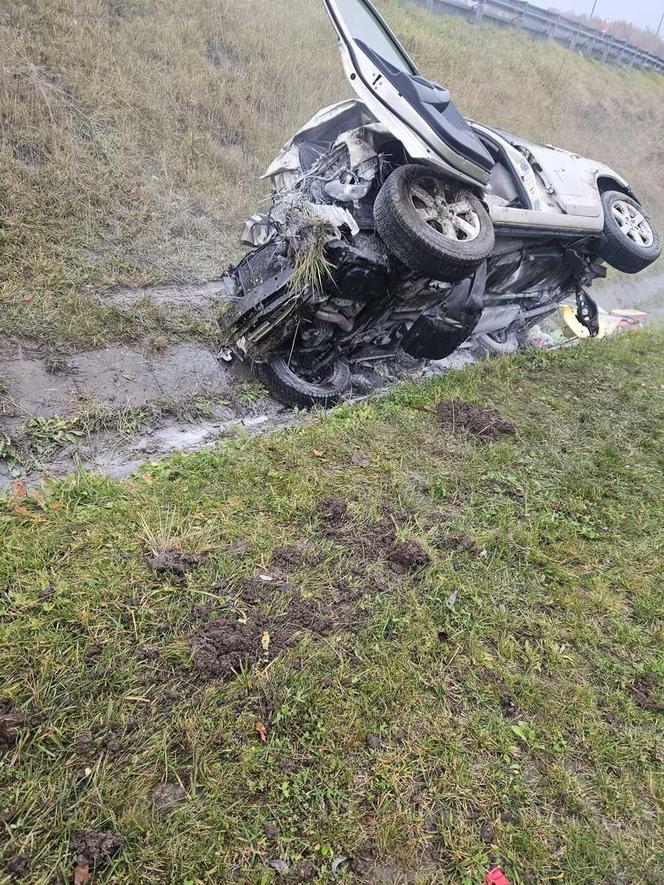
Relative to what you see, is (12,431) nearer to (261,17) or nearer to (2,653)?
(2,653)

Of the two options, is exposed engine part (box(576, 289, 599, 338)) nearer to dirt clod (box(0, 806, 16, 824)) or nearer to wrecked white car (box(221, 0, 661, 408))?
wrecked white car (box(221, 0, 661, 408))

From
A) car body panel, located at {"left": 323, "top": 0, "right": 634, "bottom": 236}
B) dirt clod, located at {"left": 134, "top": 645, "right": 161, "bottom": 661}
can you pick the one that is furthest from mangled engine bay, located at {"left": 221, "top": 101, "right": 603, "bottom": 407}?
dirt clod, located at {"left": 134, "top": 645, "right": 161, "bottom": 661}

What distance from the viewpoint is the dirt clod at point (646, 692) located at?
218 cm

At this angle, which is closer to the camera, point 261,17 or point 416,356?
point 416,356

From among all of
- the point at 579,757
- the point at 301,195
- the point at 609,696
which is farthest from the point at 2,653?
the point at 301,195

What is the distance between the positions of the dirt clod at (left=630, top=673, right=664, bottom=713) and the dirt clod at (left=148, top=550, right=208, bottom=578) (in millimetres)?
1925

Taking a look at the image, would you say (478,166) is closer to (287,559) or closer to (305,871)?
(287,559)

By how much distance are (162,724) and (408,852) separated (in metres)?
0.89

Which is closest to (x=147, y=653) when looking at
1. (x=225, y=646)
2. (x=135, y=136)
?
(x=225, y=646)

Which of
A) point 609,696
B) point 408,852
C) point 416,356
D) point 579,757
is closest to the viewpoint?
point 408,852

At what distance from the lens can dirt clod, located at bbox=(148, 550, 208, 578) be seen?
2348 millimetres

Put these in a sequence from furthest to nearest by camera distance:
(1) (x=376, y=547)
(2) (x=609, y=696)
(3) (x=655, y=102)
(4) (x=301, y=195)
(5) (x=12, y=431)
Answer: (3) (x=655, y=102), (4) (x=301, y=195), (5) (x=12, y=431), (1) (x=376, y=547), (2) (x=609, y=696)

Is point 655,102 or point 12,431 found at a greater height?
point 655,102

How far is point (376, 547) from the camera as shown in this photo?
106 inches
